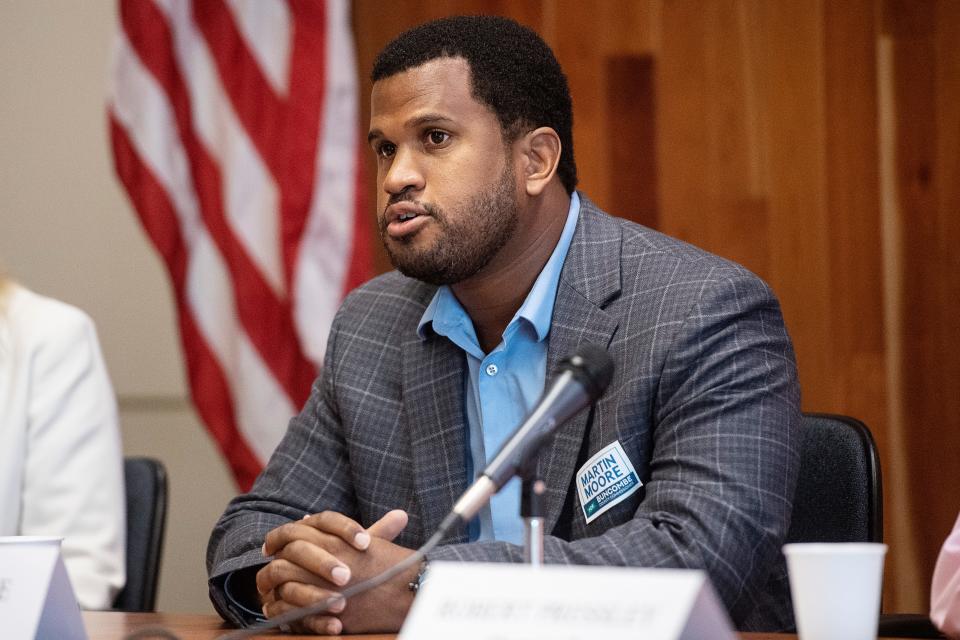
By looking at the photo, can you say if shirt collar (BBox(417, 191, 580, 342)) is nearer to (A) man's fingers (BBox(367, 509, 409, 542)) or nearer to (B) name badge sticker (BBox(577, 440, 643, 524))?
(B) name badge sticker (BBox(577, 440, 643, 524))

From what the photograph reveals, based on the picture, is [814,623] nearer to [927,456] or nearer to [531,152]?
[531,152]

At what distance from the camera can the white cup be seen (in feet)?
3.58

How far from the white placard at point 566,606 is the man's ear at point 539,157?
3.69 ft

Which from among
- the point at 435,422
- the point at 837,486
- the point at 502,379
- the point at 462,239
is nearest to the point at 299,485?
the point at 435,422

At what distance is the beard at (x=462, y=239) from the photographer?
193 centimetres

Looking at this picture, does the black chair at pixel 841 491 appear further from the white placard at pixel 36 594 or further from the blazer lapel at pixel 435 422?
the white placard at pixel 36 594

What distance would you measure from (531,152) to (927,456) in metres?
1.26

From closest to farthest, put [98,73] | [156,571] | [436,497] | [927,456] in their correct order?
1. [436,497]
2. [156,571]
3. [927,456]
4. [98,73]

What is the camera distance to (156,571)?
234cm

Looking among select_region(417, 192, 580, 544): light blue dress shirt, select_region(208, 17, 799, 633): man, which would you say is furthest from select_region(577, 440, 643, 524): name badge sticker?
select_region(417, 192, 580, 544): light blue dress shirt

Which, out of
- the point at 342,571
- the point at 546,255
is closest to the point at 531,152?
the point at 546,255

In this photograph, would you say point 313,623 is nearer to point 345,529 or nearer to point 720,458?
point 345,529

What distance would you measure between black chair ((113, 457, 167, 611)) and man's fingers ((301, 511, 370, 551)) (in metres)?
0.87

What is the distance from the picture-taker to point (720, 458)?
162 centimetres
